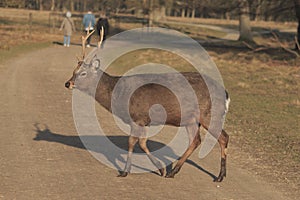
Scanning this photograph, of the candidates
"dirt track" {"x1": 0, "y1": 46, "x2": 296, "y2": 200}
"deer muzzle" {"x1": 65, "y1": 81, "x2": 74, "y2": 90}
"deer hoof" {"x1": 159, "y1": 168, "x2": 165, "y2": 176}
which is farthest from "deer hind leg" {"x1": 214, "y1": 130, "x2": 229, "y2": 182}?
"deer muzzle" {"x1": 65, "y1": 81, "x2": 74, "y2": 90}

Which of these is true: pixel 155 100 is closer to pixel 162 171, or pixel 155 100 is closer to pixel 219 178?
pixel 162 171

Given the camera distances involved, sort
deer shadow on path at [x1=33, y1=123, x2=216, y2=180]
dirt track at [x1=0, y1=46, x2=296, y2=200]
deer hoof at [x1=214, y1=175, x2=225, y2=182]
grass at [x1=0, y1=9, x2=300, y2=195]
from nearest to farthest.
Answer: dirt track at [x1=0, y1=46, x2=296, y2=200] → deer hoof at [x1=214, y1=175, x2=225, y2=182] → deer shadow on path at [x1=33, y1=123, x2=216, y2=180] → grass at [x1=0, y1=9, x2=300, y2=195]

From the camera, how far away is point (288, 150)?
34.3ft

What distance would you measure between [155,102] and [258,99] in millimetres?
9534

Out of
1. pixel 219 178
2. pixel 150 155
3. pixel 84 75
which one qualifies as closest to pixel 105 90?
pixel 84 75

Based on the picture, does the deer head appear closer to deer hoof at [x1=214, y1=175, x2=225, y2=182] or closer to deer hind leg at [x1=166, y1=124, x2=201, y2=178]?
deer hind leg at [x1=166, y1=124, x2=201, y2=178]

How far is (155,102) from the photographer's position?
8141 millimetres

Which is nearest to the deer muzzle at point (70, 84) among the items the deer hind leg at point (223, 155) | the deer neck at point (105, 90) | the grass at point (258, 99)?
the deer neck at point (105, 90)

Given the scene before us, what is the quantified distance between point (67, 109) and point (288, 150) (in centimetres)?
547

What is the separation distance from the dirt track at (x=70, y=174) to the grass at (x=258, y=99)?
2.33 ft

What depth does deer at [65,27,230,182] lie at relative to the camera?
8125mm

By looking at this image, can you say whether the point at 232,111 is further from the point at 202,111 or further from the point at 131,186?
the point at 131,186

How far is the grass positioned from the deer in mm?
1391

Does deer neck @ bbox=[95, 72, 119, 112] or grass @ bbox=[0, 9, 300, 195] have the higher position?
deer neck @ bbox=[95, 72, 119, 112]
